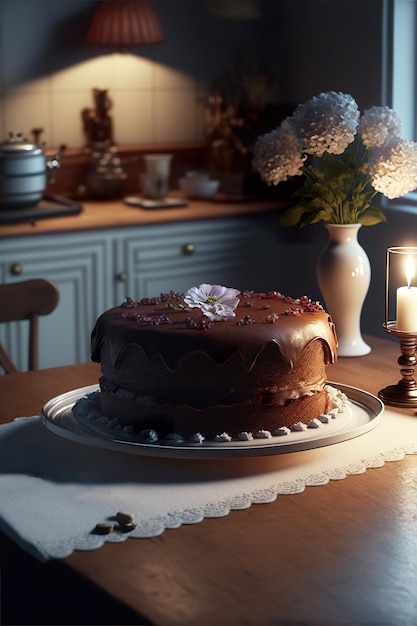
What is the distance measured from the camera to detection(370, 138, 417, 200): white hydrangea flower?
186cm

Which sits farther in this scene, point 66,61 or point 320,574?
point 66,61

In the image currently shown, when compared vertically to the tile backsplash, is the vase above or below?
below

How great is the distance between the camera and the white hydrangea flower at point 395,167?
1.86m

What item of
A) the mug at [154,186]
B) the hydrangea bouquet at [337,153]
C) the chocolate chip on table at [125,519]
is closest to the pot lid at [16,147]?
the mug at [154,186]

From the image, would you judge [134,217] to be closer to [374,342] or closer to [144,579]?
[374,342]

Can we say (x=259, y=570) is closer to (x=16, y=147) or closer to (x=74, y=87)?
(x=16, y=147)

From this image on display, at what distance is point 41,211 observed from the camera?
3.26 m

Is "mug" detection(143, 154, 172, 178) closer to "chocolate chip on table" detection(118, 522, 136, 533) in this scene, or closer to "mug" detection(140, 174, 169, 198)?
"mug" detection(140, 174, 169, 198)

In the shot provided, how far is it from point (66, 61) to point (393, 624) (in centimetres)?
305

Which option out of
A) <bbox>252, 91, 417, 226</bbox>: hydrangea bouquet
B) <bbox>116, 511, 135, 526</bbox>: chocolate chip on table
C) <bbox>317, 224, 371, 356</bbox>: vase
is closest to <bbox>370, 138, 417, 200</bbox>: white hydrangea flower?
<bbox>252, 91, 417, 226</bbox>: hydrangea bouquet

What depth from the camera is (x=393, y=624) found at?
0.98 m

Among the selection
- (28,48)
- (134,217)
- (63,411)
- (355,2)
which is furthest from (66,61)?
(63,411)

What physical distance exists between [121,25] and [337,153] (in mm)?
1956

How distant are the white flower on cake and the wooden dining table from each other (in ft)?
1.00
